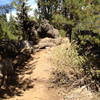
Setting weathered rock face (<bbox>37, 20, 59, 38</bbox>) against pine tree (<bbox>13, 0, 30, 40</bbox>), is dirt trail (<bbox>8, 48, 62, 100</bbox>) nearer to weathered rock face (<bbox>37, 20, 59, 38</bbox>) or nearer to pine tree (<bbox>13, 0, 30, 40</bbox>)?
weathered rock face (<bbox>37, 20, 59, 38</bbox>)

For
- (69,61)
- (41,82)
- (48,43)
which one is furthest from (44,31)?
(41,82)

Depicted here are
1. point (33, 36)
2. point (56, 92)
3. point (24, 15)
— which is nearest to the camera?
point (56, 92)

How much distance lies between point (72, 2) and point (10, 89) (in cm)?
526

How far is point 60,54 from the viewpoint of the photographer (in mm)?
11445

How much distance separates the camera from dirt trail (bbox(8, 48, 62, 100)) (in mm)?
9109

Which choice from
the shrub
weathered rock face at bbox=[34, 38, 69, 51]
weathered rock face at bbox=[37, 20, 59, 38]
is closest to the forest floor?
the shrub

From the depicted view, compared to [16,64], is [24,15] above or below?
above

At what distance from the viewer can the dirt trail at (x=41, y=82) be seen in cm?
911

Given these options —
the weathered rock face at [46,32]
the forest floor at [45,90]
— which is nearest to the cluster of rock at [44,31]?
the weathered rock face at [46,32]

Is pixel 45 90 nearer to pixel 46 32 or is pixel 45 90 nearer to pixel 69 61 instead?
pixel 69 61

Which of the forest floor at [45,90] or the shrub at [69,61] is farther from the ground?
the shrub at [69,61]

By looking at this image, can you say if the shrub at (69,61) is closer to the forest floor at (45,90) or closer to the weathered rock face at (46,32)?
the forest floor at (45,90)

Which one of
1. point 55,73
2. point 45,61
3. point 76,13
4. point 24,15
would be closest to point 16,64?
point 45,61

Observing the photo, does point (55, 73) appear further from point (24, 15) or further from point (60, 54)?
point (24, 15)
